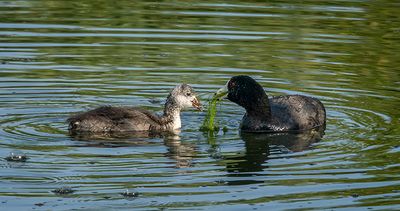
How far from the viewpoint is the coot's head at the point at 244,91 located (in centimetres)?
1591

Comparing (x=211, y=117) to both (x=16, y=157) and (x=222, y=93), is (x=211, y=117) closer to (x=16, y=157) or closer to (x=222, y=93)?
(x=222, y=93)

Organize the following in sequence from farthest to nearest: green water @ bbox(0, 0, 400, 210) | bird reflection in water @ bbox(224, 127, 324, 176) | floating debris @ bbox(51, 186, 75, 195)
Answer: bird reflection in water @ bbox(224, 127, 324, 176)
green water @ bbox(0, 0, 400, 210)
floating debris @ bbox(51, 186, 75, 195)

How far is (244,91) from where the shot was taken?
52.4ft

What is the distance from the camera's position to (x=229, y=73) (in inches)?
736

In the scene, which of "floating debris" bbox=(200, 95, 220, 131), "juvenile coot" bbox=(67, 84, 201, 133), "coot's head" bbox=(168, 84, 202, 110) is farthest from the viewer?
"coot's head" bbox=(168, 84, 202, 110)

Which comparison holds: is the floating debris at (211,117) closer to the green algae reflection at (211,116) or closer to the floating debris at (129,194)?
the green algae reflection at (211,116)

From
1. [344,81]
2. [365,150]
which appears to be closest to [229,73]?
[344,81]

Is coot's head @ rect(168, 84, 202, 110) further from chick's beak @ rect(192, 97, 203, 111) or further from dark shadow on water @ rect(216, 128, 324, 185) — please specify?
dark shadow on water @ rect(216, 128, 324, 185)

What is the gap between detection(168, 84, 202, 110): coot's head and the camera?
15766mm

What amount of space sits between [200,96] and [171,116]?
1.58 metres

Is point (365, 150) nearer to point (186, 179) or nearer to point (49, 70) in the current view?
point (186, 179)

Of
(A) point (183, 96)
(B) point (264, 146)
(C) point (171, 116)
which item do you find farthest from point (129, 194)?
(A) point (183, 96)

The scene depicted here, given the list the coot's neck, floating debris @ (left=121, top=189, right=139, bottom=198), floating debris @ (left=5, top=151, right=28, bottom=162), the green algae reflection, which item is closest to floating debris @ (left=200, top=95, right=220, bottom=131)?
the green algae reflection

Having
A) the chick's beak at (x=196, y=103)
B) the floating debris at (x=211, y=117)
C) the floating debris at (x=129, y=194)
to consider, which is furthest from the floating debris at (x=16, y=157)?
the chick's beak at (x=196, y=103)
